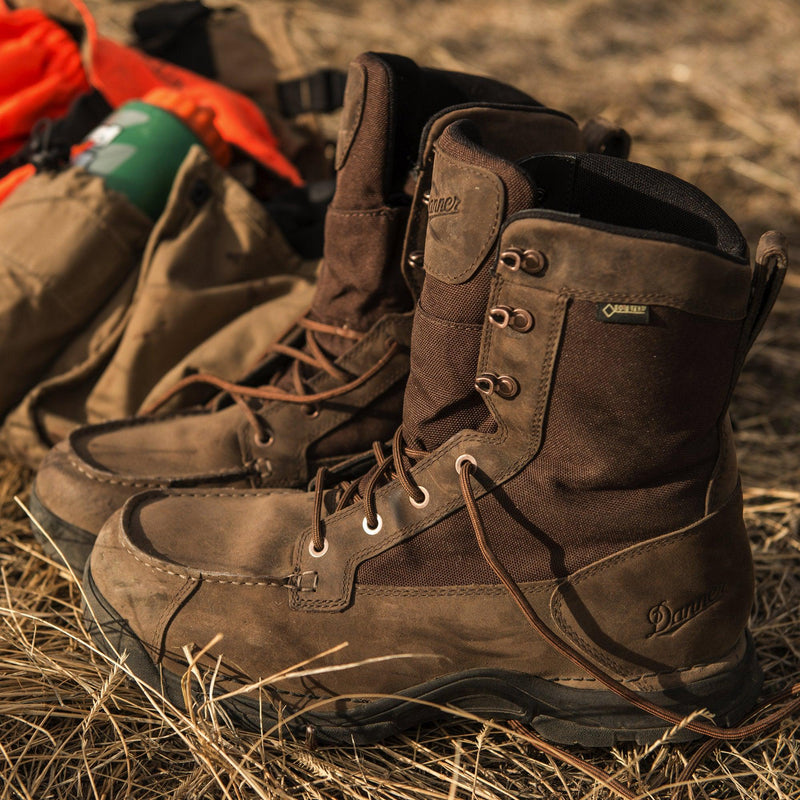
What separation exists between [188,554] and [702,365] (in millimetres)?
782

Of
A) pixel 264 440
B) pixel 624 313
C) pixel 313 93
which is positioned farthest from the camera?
pixel 313 93

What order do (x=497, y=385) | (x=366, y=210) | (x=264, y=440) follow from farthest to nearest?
(x=264, y=440), (x=366, y=210), (x=497, y=385)

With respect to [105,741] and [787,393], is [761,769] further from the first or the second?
[787,393]

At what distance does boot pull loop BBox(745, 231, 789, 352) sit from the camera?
3.43 feet

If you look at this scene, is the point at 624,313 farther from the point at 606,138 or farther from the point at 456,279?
the point at 606,138

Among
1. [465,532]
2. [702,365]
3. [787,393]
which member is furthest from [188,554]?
[787,393]

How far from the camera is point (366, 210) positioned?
1.47 metres

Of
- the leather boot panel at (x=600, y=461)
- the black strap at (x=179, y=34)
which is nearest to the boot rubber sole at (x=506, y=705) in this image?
the leather boot panel at (x=600, y=461)

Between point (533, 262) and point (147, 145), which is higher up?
point (533, 262)

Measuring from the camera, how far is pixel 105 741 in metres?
1.31

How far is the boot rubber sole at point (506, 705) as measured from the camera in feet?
4.09

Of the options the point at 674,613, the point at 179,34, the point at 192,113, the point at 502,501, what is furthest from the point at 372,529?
the point at 179,34

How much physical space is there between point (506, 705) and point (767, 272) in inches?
28.0

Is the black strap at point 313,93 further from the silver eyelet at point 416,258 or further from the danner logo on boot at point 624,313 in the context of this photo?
the danner logo on boot at point 624,313
